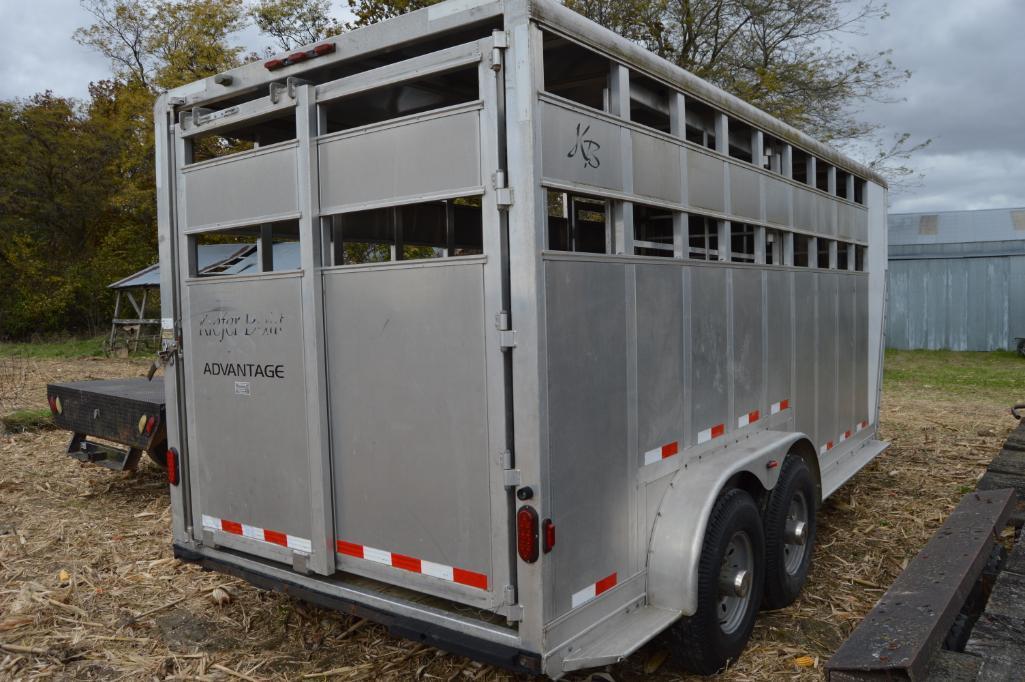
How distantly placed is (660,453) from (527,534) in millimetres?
967

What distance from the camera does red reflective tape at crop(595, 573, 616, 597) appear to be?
3189 millimetres

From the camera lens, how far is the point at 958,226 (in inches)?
968

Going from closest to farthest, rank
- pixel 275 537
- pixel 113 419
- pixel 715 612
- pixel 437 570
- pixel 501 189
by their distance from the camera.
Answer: pixel 501 189 < pixel 437 570 < pixel 715 612 < pixel 275 537 < pixel 113 419

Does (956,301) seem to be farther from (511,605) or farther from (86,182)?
(86,182)

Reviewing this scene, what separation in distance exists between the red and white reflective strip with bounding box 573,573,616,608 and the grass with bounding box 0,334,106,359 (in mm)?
19469

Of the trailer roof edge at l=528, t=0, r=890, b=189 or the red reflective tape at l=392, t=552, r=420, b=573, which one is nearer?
the trailer roof edge at l=528, t=0, r=890, b=189

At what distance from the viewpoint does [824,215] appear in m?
5.75

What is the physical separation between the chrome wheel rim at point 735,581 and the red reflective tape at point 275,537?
6.75 ft

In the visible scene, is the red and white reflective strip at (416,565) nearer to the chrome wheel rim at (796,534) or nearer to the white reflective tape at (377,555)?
the white reflective tape at (377,555)

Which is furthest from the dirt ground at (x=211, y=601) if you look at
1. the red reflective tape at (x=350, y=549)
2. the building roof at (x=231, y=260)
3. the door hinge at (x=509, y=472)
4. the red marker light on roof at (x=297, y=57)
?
the red marker light on roof at (x=297, y=57)

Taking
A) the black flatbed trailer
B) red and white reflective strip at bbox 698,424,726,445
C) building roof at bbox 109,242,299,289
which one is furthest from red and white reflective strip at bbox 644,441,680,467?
building roof at bbox 109,242,299,289

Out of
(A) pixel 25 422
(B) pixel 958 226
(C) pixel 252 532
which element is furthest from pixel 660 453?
(B) pixel 958 226

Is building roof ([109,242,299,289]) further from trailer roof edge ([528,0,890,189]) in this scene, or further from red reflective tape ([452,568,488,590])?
red reflective tape ([452,568,488,590])

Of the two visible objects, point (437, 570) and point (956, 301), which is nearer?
point (437, 570)
